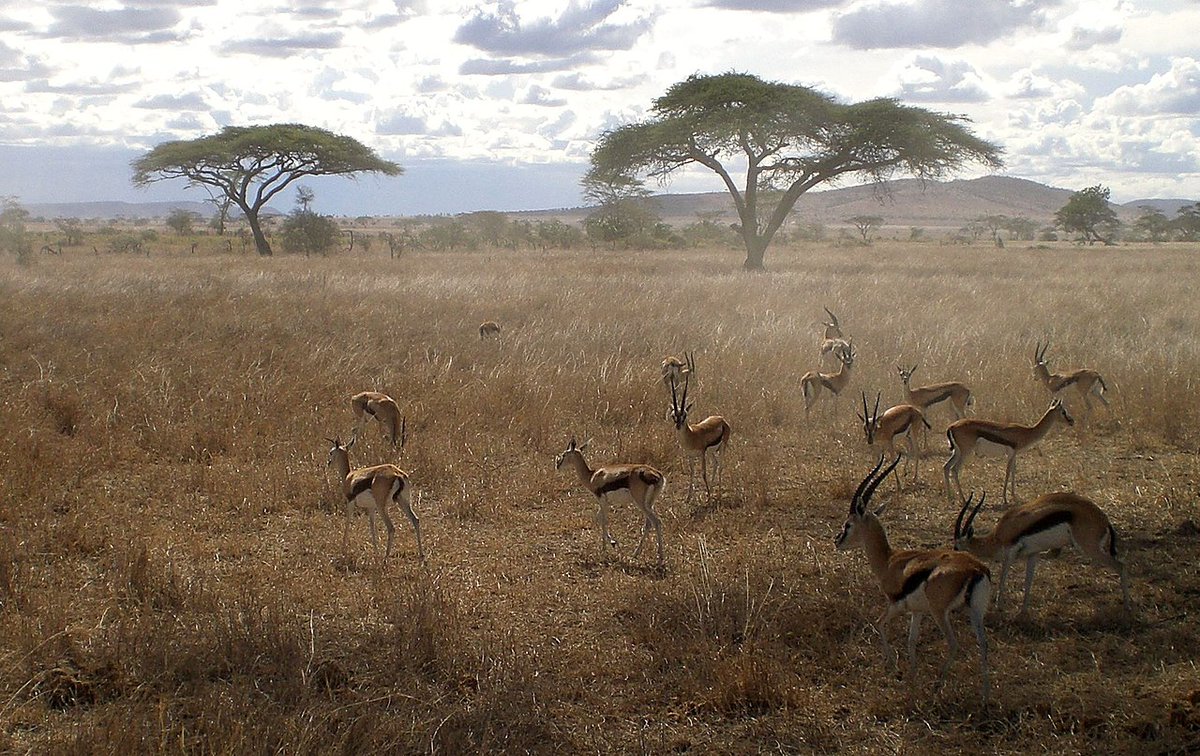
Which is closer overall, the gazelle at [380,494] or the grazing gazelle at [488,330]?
the gazelle at [380,494]

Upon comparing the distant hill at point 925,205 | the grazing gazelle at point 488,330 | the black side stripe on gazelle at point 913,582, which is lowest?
the black side stripe on gazelle at point 913,582

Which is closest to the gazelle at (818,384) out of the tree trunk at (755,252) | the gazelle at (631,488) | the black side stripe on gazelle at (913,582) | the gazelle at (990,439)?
the gazelle at (990,439)

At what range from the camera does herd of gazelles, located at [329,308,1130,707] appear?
420 centimetres

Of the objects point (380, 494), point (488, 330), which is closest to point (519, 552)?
point (380, 494)

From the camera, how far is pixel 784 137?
94.7ft

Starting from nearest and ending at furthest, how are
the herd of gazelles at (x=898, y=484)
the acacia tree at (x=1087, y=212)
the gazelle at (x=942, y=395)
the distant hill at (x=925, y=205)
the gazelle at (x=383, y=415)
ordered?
1. the herd of gazelles at (x=898, y=484)
2. the gazelle at (x=383, y=415)
3. the gazelle at (x=942, y=395)
4. the acacia tree at (x=1087, y=212)
5. the distant hill at (x=925, y=205)

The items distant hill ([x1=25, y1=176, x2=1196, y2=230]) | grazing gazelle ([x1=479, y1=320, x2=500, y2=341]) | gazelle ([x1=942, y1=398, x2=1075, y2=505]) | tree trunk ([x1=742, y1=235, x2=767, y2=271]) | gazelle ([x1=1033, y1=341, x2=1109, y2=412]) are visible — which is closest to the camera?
gazelle ([x1=942, y1=398, x2=1075, y2=505])

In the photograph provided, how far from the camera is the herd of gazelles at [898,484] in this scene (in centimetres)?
420

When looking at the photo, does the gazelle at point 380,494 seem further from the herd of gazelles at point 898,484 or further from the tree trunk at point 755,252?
the tree trunk at point 755,252

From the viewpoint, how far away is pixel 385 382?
10148 mm

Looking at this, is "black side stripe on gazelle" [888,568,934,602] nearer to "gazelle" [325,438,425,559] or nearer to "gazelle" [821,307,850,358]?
"gazelle" [325,438,425,559]

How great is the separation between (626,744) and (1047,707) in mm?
1740

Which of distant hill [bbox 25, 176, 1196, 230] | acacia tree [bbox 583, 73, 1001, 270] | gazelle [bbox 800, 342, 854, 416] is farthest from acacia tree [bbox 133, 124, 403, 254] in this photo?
distant hill [bbox 25, 176, 1196, 230]

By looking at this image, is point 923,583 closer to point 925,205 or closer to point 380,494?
point 380,494
